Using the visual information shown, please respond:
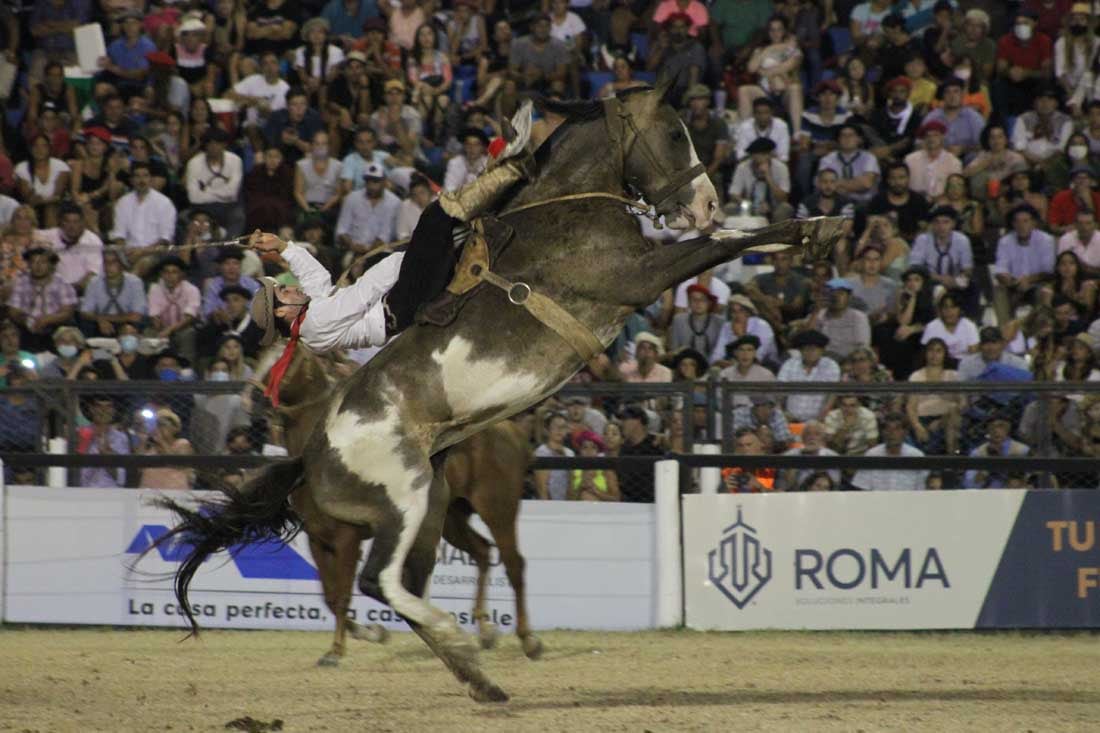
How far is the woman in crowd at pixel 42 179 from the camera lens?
Result: 46.4ft

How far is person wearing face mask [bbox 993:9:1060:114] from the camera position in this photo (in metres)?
Result: 14.5

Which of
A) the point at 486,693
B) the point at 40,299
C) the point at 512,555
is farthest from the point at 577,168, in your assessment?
the point at 40,299

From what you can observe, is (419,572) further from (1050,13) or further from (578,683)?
(1050,13)

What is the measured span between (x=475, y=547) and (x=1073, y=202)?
6.41 meters

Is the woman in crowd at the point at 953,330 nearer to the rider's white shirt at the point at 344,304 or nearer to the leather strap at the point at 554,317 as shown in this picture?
the leather strap at the point at 554,317

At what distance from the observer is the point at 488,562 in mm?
9531

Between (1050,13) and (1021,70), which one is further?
(1050,13)

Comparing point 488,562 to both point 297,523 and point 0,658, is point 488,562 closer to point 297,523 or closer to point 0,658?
point 297,523

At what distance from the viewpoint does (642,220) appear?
41.7 feet

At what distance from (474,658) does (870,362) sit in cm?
489

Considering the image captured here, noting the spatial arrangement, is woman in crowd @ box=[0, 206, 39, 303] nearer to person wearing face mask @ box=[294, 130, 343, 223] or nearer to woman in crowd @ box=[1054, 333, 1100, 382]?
person wearing face mask @ box=[294, 130, 343, 223]

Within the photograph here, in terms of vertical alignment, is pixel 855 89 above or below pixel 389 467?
above

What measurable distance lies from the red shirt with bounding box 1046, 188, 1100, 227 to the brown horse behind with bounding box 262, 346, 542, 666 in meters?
5.79

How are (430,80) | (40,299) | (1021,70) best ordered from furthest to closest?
(430,80) → (1021,70) → (40,299)
